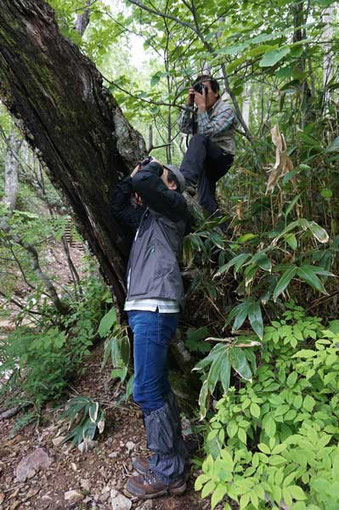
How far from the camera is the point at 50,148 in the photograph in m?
1.88

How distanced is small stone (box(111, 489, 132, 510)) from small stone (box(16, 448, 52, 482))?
690 millimetres

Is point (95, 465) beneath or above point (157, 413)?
beneath

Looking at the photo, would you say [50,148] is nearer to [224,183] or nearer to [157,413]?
[157,413]

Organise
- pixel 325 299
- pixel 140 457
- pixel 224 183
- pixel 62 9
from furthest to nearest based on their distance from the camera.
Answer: pixel 224 183, pixel 62 9, pixel 140 457, pixel 325 299

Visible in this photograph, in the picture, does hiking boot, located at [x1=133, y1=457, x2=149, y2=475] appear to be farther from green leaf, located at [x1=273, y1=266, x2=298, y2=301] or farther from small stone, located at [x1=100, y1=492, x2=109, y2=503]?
green leaf, located at [x1=273, y1=266, x2=298, y2=301]

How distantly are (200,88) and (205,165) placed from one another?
651 millimetres

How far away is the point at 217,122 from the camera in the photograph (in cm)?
271

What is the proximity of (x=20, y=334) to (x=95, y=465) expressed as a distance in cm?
151

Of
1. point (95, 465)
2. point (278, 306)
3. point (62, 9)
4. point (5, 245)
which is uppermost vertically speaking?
point (62, 9)

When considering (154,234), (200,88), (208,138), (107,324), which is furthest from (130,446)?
(200,88)

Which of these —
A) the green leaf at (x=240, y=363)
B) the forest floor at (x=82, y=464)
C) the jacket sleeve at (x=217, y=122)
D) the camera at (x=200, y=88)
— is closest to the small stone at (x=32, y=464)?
the forest floor at (x=82, y=464)

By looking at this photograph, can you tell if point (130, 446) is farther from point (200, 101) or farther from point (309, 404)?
point (200, 101)

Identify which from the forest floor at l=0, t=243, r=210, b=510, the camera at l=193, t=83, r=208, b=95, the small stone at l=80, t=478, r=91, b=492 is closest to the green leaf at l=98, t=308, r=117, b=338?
the forest floor at l=0, t=243, r=210, b=510

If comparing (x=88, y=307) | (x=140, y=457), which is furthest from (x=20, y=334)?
(x=140, y=457)
